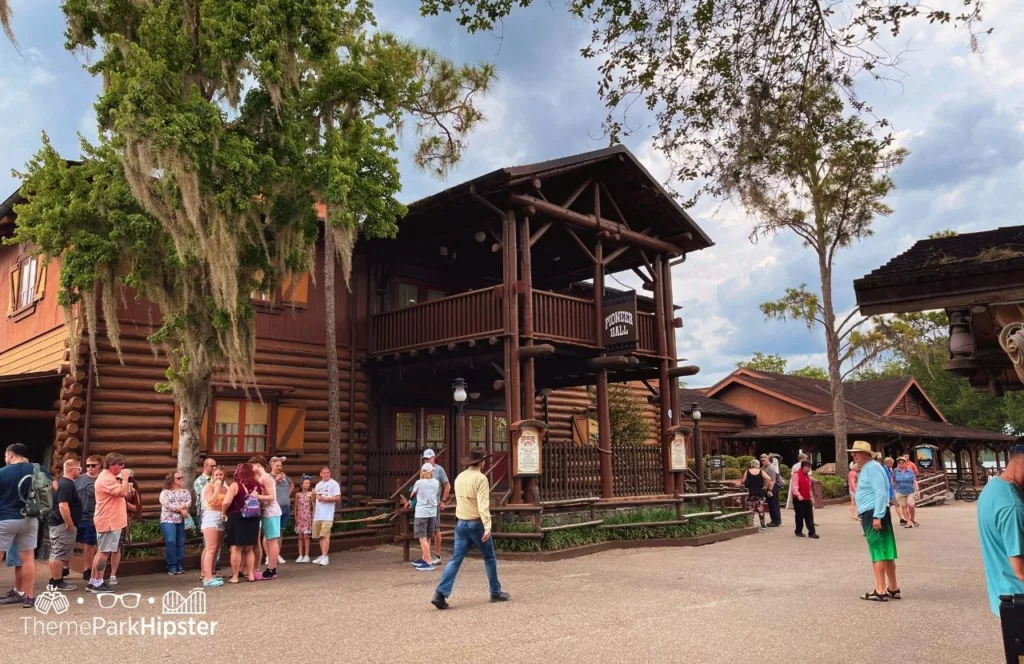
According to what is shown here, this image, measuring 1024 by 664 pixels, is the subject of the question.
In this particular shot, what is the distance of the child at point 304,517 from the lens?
12.8 metres

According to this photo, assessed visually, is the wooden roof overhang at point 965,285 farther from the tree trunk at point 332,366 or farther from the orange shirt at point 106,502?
the tree trunk at point 332,366

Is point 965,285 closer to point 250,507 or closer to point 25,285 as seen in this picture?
point 250,507

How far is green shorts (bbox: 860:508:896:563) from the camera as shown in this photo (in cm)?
820

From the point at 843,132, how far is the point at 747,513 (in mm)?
11722

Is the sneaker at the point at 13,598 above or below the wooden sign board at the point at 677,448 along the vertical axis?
below

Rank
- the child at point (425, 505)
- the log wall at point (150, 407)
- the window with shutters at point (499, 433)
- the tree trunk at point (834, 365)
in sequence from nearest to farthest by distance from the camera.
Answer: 1. the child at point (425, 505)
2. the log wall at point (150, 407)
3. the window with shutters at point (499, 433)
4. the tree trunk at point (834, 365)

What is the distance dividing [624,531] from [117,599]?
8979 millimetres

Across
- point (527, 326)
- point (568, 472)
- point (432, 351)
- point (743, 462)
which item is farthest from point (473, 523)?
point (743, 462)

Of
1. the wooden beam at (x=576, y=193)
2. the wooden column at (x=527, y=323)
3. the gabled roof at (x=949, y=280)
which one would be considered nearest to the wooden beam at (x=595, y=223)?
the wooden beam at (x=576, y=193)

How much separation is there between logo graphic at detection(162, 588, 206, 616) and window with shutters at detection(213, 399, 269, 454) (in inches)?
234

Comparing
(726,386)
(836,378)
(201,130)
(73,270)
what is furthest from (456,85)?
(726,386)

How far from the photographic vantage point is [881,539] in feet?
27.0

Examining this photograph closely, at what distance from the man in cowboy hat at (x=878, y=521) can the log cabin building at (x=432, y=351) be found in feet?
21.2

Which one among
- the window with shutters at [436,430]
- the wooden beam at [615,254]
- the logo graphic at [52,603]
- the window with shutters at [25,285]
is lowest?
the logo graphic at [52,603]
